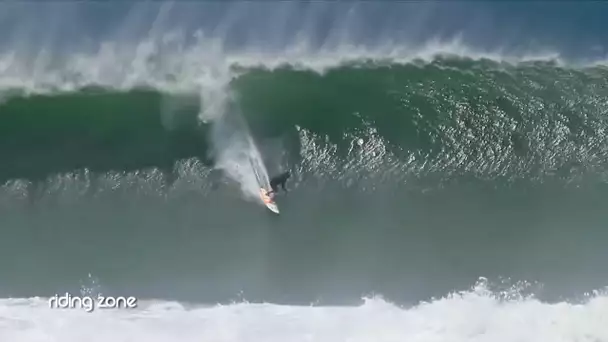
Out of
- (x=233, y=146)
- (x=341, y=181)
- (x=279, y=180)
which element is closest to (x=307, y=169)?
(x=279, y=180)

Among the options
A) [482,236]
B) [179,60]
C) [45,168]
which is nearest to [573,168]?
[482,236]

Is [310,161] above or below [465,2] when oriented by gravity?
below

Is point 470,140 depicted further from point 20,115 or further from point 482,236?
point 20,115

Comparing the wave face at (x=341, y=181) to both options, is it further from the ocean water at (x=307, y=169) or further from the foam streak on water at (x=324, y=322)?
the foam streak on water at (x=324, y=322)

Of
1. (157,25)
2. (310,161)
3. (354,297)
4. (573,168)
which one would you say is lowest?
(354,297)
